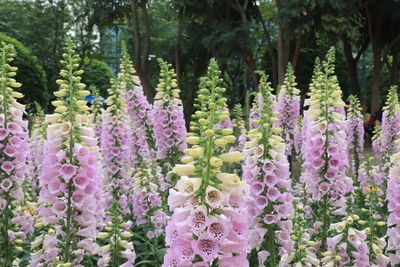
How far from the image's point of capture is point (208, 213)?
2.02 m

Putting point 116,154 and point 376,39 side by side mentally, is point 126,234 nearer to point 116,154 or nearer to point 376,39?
point 116,154

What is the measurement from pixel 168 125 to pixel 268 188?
9.20ft

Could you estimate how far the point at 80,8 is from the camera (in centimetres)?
2289

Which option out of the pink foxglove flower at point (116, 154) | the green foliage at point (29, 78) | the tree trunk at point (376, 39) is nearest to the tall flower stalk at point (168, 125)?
the pink foxglove flower at point (116, 154)

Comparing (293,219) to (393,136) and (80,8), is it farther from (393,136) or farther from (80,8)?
(80,8)

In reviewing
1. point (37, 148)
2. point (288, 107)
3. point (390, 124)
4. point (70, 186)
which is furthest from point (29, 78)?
point (70, 186)

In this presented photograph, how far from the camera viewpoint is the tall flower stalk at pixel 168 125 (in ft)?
18.7

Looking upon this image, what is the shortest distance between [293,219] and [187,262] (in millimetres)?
1468

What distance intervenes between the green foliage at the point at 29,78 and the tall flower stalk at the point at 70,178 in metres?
10.8

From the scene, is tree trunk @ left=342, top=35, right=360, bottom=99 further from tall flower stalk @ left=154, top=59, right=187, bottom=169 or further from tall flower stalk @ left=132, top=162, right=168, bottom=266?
tall flower stalk @ left=132, top=162, right=168, bottom=266

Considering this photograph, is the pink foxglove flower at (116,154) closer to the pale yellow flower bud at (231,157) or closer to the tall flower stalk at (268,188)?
the tall flower stalk at (268,188)

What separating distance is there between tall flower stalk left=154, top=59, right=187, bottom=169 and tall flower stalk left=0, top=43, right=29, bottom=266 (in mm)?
1930

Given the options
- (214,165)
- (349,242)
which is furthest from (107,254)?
(214,165)

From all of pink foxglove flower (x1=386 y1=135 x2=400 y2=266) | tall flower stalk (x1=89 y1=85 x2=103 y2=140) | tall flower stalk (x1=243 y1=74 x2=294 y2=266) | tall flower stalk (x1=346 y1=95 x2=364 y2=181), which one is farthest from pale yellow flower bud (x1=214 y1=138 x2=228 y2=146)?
tall flower stalk (x1=346 y1=95 x2=364 y2=181)
